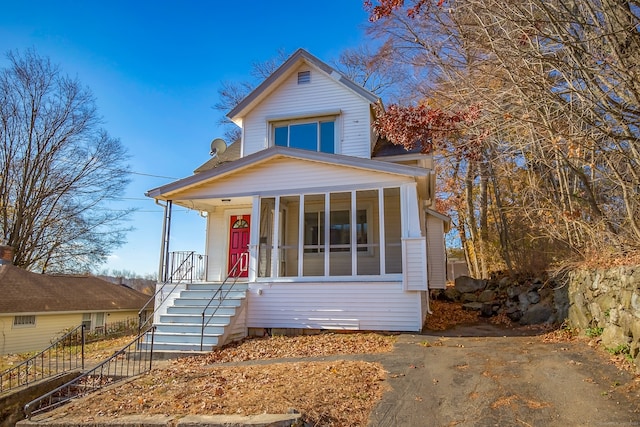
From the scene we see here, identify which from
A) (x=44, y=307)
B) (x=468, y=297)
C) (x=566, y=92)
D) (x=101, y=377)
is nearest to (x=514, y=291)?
(x=468, y=297)

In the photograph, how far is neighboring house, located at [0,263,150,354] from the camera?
17.2m


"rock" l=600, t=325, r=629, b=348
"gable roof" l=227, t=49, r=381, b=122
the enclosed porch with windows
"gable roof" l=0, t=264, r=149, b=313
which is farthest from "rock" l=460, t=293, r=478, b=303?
"gable roof" l=0, t=264, r=149, b=313

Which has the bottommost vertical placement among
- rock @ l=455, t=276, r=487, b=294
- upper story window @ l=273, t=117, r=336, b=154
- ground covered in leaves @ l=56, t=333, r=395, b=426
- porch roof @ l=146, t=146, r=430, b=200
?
ground covered in leaves @ l=56, t=333, r=395, b=426

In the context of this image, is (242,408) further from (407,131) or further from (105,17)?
(105,17)

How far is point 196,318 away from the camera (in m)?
9.91

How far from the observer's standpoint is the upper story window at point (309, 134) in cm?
1350

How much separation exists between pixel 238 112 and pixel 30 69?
18.3m

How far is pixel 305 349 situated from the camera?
8.53 meters

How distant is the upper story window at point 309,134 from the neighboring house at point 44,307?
502 inches

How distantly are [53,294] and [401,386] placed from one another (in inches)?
771

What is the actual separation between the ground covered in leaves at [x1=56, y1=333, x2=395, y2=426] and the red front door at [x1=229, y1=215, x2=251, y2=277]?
211 inches

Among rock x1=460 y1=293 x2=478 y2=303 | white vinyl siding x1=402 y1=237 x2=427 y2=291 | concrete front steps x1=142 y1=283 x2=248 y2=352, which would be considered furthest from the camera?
rock x1=460 y1=293 x2=478 y2=303

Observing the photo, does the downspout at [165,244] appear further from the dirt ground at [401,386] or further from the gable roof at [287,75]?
the gable roof at [287,75]

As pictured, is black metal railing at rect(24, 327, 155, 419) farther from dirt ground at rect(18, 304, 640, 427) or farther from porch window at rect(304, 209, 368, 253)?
porch window at rect(304, 209, 368, 253)
